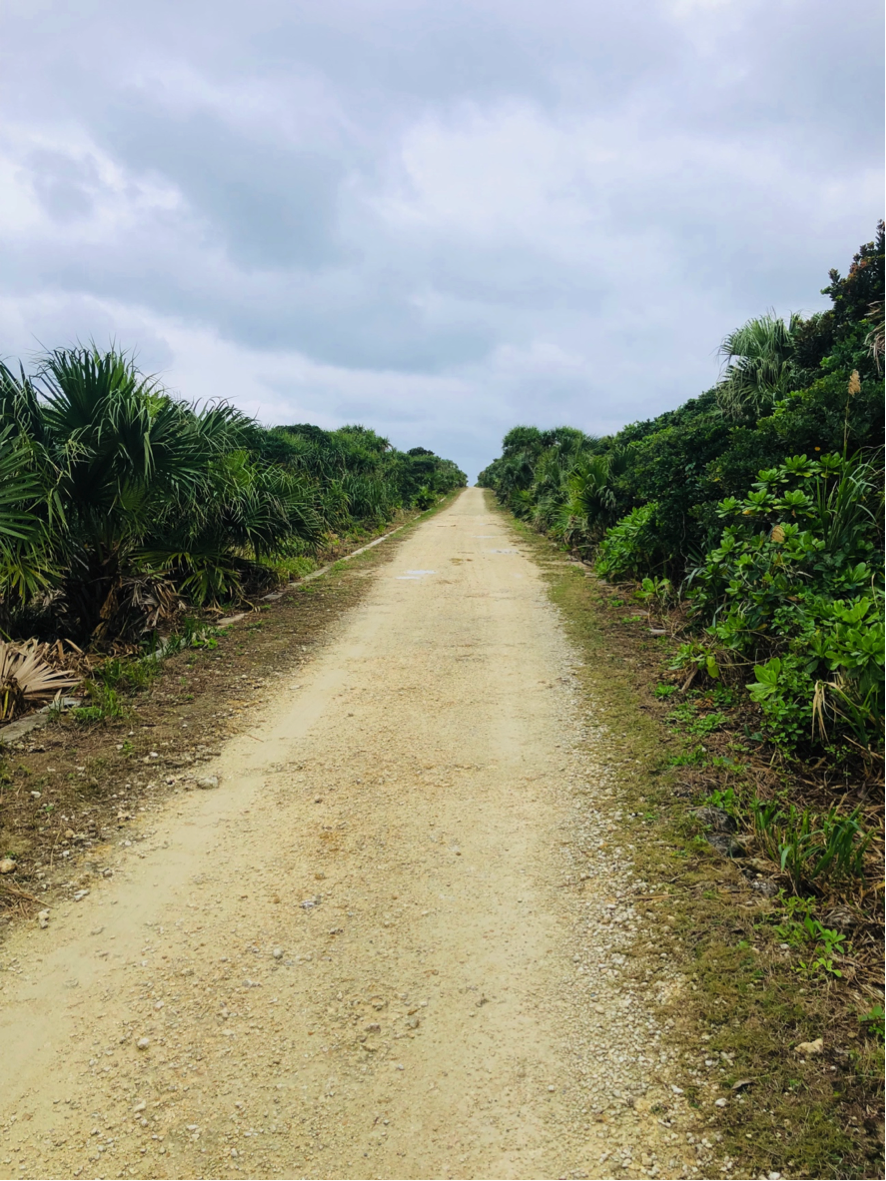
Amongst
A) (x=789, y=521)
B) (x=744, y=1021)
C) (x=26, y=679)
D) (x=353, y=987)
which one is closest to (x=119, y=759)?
(x=26, y=679)

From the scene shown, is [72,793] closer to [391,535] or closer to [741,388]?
[741,388]

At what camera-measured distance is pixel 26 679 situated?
564cm

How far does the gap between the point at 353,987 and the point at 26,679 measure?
412cm

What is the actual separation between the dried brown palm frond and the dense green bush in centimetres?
506

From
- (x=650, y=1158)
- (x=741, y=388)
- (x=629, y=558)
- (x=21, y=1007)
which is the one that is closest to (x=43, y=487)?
(x=21, y=1007)

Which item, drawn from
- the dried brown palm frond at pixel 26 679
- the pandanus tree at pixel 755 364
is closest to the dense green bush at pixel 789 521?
the pandanus tree at pixel 755 364

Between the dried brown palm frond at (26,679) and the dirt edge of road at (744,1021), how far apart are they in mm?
4347

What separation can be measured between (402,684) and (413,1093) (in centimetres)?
408

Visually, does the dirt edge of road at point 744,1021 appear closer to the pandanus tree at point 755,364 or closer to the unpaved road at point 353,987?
the unpaved road at point 353,987

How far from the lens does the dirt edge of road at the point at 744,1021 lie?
209cm

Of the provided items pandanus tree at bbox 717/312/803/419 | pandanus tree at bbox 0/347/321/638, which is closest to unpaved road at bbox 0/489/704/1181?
pandanus tree at bbox 0/347/321/638

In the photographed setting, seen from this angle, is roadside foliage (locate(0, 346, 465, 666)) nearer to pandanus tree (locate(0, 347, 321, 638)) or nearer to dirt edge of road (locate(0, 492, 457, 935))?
pandanus tree (locate(0, 347, 321, 638))

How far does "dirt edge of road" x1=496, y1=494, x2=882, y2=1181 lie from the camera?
209 cm

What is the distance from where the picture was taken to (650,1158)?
2.09m
